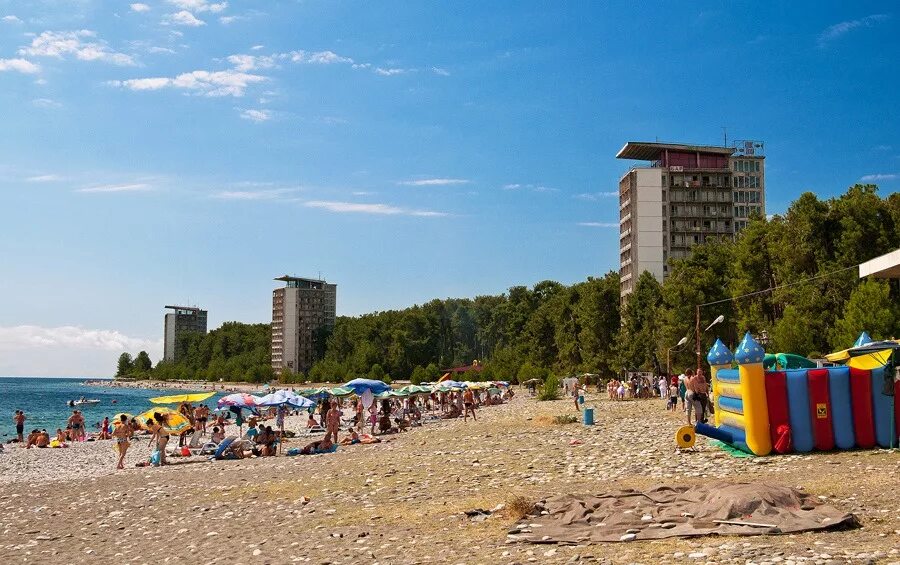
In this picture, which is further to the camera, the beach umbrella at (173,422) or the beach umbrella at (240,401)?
the beach umbrella at (240,401)

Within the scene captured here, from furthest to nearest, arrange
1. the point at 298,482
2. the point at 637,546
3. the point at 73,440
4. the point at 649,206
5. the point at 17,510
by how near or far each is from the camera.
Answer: the point at 649,206 < the point at 73,440 < the point at 298,482 < the point at 17,510 < the point at 637,546

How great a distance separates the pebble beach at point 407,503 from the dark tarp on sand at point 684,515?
13.5 inches

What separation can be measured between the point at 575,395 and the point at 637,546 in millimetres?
37407

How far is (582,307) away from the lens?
97.1m

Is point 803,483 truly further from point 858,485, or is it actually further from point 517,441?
point 517,441

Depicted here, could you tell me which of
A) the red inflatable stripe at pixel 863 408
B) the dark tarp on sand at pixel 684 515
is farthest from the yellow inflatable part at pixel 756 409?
the dark tarp on sand at pixel 684 515

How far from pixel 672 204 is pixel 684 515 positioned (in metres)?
104

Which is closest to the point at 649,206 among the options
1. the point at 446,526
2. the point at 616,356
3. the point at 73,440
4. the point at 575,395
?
the point at 616,356

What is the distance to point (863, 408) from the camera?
19.0m

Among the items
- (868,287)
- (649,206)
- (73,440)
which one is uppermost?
(649,206)

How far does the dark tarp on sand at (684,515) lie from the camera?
10.8m

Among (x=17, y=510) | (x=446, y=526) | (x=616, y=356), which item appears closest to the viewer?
(x=446, y=526)

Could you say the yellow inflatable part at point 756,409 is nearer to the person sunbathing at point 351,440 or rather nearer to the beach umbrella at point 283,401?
the person sunbathing at point 351,440

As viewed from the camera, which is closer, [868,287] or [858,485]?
[858,485]
